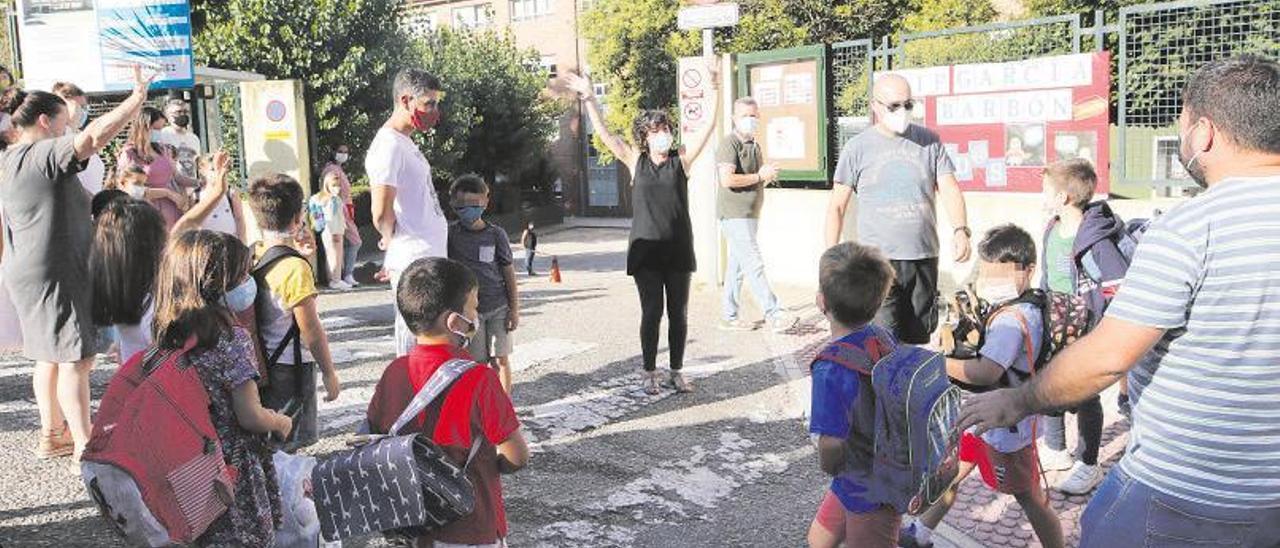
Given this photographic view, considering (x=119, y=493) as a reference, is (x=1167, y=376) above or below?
above

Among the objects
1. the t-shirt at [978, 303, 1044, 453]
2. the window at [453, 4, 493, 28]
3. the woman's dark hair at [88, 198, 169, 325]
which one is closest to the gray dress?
the woman's dark hair at [88, 198, 169, 325]

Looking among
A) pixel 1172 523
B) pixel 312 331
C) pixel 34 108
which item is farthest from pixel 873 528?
pixel 34 108

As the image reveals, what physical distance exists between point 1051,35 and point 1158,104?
1347mm

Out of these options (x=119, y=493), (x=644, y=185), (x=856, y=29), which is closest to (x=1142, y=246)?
(x=119, y=493)

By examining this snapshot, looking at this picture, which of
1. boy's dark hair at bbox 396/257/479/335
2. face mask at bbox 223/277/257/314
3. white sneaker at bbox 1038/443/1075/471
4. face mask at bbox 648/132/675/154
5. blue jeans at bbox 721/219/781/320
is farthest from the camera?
blue jeans at bbox 721/219/781/320

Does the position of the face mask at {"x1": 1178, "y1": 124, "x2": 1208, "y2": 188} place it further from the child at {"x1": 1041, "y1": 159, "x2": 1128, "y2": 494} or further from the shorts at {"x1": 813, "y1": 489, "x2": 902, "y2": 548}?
the child at {"x1": 1041, "y1": 159, "x2": 1128, "y2": 494}

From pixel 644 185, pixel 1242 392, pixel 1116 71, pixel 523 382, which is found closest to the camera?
pixel 1242 392

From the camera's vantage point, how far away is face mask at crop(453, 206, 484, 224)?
17.7ft

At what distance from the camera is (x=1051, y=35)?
9469mm

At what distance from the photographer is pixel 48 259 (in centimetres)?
509

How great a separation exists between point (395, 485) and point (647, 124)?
4046 mm

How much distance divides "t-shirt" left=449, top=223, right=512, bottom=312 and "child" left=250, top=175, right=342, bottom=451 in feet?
4.24

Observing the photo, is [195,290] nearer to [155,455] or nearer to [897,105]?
[155,455]

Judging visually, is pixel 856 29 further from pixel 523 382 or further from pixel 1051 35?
pixel 523 382
